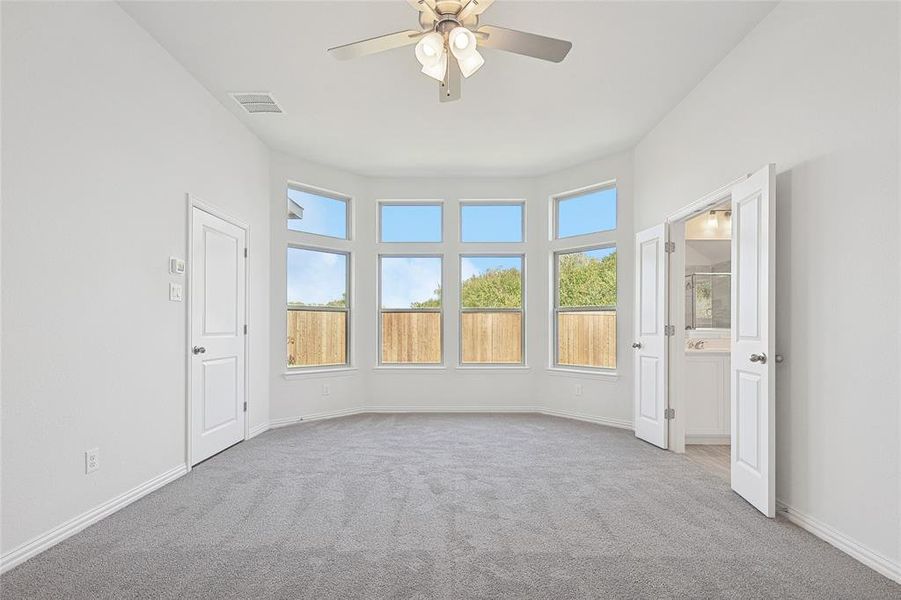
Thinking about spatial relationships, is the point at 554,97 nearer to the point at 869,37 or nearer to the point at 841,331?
the point at 869,37

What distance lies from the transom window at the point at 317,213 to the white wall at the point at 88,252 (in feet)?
5.46

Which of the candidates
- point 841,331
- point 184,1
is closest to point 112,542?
point 184,1

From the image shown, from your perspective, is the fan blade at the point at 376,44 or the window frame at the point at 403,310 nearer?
the fan blade at the point at 376,44

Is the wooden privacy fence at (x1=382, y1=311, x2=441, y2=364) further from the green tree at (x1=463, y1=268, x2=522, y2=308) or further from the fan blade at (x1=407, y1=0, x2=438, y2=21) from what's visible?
the fan blade at (x1=407, y1=0, x2=438, y2=21)

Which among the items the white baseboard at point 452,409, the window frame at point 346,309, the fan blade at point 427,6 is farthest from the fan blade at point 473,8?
the white baseboard at point 452,409

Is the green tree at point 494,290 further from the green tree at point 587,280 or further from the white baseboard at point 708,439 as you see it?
the white baseboard at point 708,439

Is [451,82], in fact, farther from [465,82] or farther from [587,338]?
[587,338]

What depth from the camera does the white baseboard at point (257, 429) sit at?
15.5 feet

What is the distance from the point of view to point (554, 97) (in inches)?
156

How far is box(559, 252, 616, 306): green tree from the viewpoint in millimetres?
5516

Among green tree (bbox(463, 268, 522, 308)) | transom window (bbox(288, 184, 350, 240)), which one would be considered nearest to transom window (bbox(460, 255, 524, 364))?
green tree (bbox(463, 268, 522, 308))

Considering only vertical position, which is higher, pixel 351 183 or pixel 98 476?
pixel 351 183

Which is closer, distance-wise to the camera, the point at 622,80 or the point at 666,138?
the point at 622,80

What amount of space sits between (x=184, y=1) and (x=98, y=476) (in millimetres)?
2660
